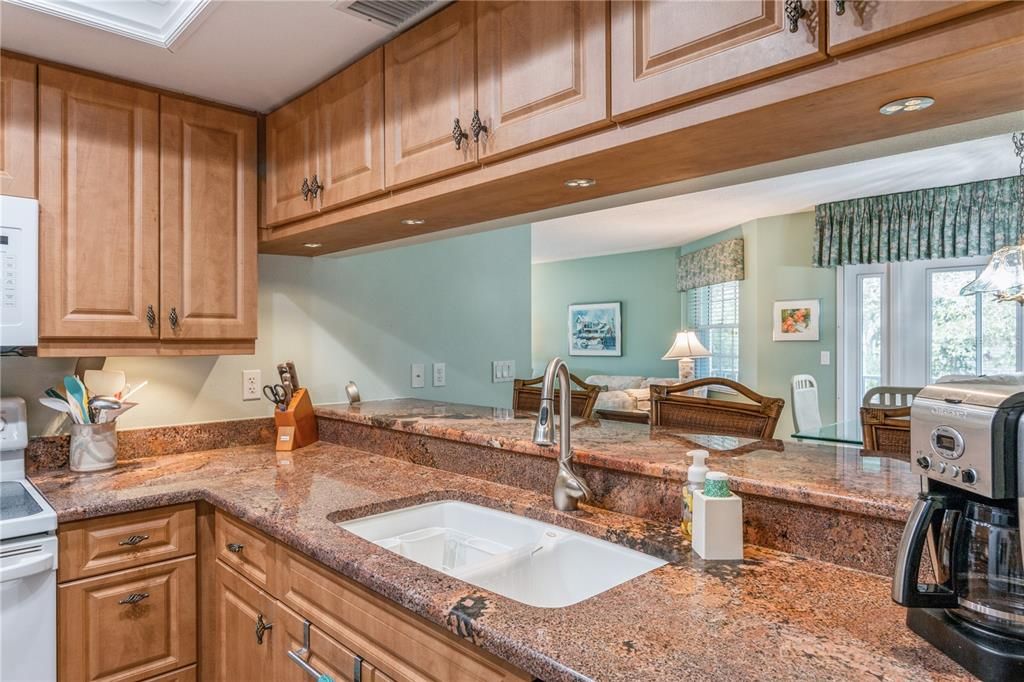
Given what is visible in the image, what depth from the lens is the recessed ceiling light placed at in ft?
3.06

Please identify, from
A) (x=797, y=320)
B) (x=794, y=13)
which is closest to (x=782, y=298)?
(x=797, y=320)

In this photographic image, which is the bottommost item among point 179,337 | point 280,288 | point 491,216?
point 179,337

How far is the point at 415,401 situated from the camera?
2.75 meters

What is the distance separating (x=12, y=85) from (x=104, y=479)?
1170mm

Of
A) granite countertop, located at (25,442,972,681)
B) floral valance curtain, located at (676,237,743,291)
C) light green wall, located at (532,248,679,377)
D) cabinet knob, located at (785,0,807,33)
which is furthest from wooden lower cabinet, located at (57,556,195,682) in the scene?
light green wall, located at (532,248,679,377)

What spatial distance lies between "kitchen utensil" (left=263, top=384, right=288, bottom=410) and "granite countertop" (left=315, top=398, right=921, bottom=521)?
0.33m

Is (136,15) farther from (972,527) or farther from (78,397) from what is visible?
(972,527)

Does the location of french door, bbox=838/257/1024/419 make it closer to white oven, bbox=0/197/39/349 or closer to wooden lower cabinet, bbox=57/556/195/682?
wooden lower cabinet, bbox=57/556/195/682

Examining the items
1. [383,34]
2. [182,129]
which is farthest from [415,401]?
[383,34]

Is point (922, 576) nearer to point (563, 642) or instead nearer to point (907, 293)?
point (563, 642)

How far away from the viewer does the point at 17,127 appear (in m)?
1.75

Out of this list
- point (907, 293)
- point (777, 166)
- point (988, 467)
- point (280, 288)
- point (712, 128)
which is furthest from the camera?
Result: point (907, 293)

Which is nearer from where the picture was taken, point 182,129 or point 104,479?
point 104,479

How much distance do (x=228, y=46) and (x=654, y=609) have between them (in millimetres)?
1776
